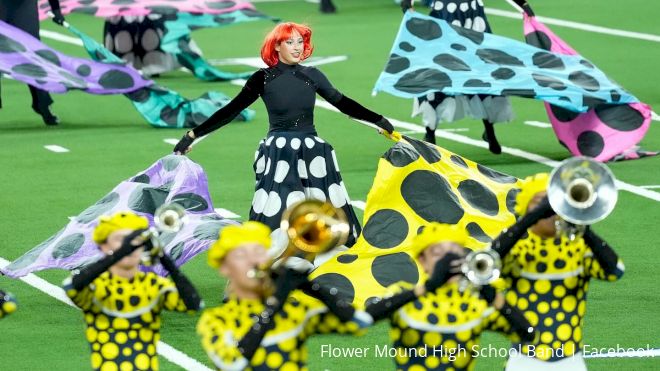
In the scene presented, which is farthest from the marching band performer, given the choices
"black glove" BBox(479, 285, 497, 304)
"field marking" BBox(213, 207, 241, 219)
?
"black glove" BBox(479, 285, 497, 304)

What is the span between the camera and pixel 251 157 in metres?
17.1

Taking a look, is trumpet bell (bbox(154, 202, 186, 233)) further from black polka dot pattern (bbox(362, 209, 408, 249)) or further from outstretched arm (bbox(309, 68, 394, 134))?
black polka dot pattern (bbox(362, 209, 408, 249))

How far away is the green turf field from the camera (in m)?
10.5

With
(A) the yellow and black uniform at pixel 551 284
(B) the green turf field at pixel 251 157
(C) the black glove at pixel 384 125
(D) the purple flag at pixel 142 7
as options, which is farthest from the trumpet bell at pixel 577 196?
(D) the purple flag at pixel 142 7

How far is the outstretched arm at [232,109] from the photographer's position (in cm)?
1094

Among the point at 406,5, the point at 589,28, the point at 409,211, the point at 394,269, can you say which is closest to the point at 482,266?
the point at 394,269

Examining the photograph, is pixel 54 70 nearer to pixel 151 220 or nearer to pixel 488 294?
pixel 151 220

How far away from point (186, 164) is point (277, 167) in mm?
1168

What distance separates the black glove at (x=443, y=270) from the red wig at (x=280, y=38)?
3552 millimetres

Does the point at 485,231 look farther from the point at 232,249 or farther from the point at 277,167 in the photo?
the point at 232,249

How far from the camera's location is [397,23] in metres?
28.0

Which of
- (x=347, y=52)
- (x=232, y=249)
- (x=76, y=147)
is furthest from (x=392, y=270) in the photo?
(x=347, y=52)

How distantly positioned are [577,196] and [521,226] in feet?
1.06

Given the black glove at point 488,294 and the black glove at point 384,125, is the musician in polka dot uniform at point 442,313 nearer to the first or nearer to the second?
the black glove at point 488,294
